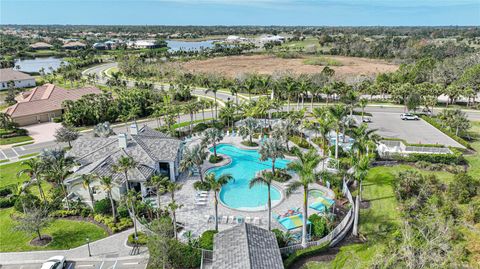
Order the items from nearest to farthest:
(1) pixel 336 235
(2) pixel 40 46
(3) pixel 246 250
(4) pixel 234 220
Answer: (3) pixel 246 250 → (1) pixel 336 235 → (4) pixel 234 220 → (2) pixel 40 46

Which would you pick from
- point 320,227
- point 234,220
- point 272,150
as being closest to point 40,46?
point 272,150

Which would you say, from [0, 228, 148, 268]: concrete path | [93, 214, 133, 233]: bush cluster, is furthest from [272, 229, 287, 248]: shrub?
→ [93, 214, 133, 233]: bush cluster

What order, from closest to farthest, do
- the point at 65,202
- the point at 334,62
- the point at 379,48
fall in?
the point at 65,202 → the point at 334,62 → the point at 379,48

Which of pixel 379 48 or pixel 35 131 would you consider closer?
pixel 35 131

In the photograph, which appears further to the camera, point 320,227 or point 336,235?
point 320,227

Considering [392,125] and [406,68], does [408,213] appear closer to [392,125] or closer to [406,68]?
[392,125]

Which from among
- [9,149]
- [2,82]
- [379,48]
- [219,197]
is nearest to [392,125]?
[219,197]

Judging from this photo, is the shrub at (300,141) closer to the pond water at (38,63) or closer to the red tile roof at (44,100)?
the red tile roof at (44,100)

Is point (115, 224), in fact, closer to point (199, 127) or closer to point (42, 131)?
point (199, 127)
